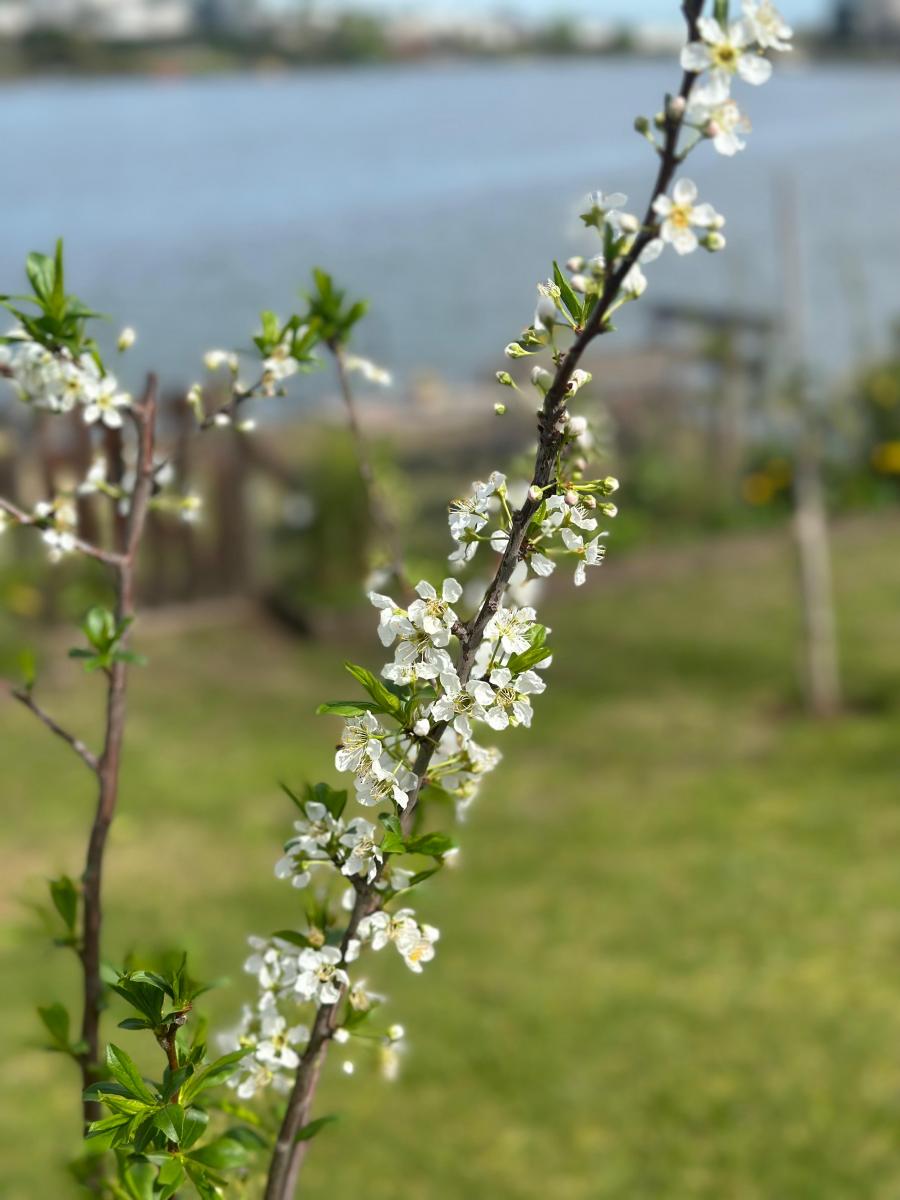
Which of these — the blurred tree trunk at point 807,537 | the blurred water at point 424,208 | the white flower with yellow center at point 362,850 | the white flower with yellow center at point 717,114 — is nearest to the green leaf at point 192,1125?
the white flower with yellow center at point 362,850

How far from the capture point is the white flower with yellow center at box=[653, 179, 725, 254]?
0.72 meters

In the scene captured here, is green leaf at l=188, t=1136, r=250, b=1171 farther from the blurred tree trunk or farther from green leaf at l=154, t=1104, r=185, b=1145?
the blurred tree trunk

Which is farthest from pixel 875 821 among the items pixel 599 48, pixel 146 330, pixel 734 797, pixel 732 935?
pixel 599 48

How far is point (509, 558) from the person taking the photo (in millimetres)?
828

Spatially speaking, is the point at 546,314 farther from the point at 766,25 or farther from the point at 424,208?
the point at 424,208

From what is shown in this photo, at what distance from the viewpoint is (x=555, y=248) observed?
1069cm

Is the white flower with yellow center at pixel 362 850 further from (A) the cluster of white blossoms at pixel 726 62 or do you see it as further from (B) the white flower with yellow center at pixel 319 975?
(A) the cluster of white blossoms at pixel 726 62

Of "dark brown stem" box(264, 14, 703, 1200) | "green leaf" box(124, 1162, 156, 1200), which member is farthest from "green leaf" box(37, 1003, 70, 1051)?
"dark brown stem" box(264, 14, 703, 1200)

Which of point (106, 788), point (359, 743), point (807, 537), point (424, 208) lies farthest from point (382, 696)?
point (424, 208)

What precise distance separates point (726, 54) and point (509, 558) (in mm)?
301

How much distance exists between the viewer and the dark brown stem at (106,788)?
115cm

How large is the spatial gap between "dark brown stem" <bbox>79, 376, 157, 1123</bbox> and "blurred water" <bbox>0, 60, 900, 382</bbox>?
24.8 feet

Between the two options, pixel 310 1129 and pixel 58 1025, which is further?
pixel 58 1025

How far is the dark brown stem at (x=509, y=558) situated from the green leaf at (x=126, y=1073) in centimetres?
12
